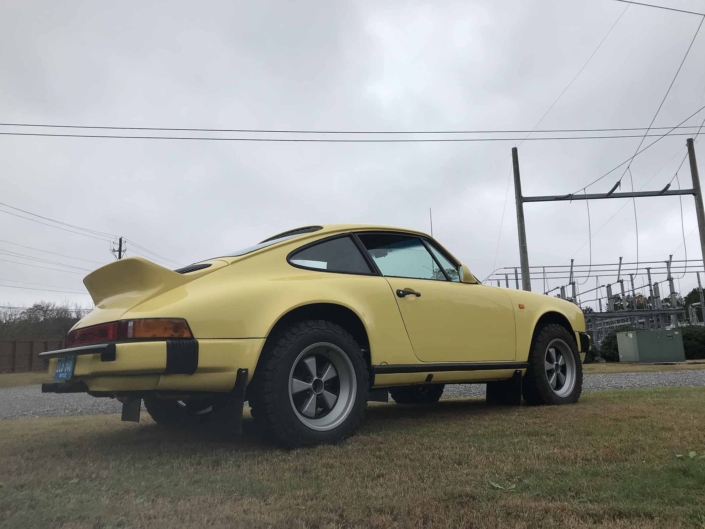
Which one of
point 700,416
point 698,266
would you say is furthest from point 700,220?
point 700,416

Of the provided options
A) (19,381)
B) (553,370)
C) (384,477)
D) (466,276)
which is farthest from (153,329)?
(19,381)

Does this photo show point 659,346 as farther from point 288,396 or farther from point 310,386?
point 288,396

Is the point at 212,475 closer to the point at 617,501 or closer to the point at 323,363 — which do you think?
the point at 323,363

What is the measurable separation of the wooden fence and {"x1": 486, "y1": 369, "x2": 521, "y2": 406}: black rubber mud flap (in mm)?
27354

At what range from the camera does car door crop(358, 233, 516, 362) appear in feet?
12.6

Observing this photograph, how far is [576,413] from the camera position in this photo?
13.5 feet

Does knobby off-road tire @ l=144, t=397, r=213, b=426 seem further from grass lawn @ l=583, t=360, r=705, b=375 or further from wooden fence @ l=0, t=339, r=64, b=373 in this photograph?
wooden fence @ l=0, t=339, r=64, b=373

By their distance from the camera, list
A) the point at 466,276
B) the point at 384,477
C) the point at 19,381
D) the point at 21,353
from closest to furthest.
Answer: the point at 384,477 < the point at 466,276 < the point at 19,381 < the point at 21,353

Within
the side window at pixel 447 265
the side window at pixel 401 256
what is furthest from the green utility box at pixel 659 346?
the side window at pixel 401 256

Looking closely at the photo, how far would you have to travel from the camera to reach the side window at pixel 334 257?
354 cm

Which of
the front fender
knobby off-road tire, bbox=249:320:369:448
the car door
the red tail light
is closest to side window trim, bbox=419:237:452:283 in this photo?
the car door

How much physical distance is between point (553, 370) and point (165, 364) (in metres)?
3.69

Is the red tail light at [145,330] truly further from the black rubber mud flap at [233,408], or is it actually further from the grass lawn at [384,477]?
the grass lawn at [384,477]

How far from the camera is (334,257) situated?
147 inches
